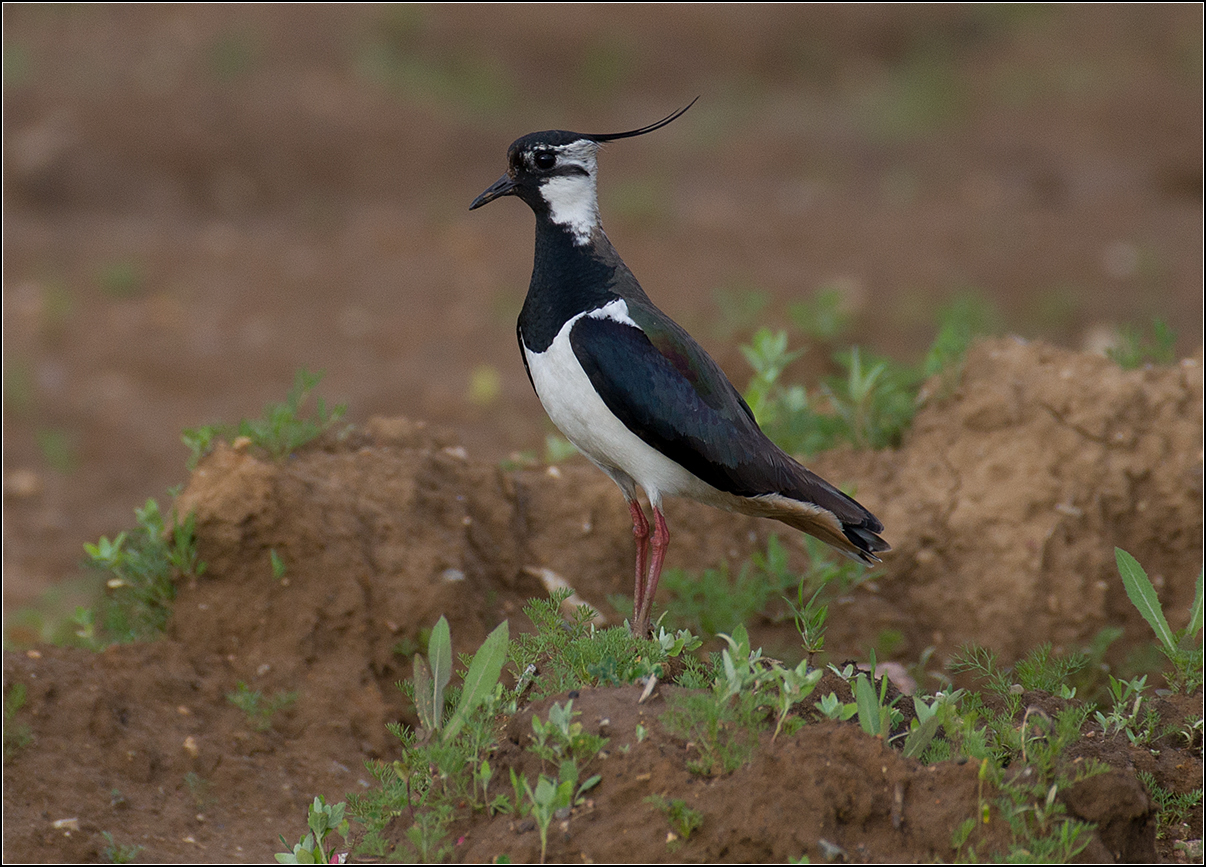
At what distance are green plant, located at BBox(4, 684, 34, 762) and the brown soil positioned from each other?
31 mm

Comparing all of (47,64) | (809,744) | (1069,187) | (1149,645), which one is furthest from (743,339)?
(47,64)

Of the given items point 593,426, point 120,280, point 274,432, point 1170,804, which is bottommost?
point 1170,804

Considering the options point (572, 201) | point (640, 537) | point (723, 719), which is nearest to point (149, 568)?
point (640, 537)

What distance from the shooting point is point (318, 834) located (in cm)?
298

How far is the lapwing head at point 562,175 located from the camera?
13.2ft

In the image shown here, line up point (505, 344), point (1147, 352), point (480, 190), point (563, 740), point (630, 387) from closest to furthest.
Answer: point (563, 740)
point (630, 387)
point (1147, 352)
point (505, 344)
point (480, 190)

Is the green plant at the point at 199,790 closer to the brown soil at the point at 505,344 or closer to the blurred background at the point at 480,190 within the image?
the brown soil at the point at 505,344

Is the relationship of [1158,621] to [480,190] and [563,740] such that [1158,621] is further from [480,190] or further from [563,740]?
[480,190]

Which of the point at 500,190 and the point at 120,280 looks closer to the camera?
the point at 500,190

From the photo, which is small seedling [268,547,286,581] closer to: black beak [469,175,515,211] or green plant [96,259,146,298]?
black beak [469,175,515,211]

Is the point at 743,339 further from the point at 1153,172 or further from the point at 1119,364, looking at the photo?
the point at 1153,172

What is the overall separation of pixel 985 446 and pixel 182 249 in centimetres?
713

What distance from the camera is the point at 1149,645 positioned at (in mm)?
5039

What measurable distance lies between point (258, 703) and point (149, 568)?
0.67 meters
